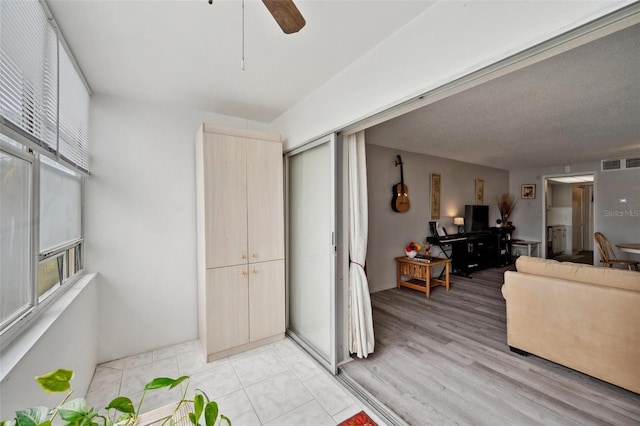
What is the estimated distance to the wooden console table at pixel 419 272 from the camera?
4.21 m

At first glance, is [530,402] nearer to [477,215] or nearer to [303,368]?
[303,368]

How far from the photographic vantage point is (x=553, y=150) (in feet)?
15.5

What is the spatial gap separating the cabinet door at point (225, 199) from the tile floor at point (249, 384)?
97 cm

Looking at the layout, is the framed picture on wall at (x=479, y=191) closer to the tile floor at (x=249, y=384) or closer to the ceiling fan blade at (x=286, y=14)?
the tile floor at (x=249, y=384)

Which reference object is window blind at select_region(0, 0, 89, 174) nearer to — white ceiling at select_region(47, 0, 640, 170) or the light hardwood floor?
white ceiling at select_region(47, 0, 640, 170)

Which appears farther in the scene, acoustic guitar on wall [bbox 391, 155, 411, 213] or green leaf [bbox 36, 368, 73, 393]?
acoustic guitar on wall [bbox 391, 155, 411, 213]

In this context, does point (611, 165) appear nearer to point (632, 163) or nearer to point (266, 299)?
point (632, 163)

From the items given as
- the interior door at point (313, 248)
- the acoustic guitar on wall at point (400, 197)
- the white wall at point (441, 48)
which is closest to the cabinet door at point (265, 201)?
the interior door at point (313, 248)

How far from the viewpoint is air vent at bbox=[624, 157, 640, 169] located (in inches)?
209

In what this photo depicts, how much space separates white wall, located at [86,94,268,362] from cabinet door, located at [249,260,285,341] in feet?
2.52

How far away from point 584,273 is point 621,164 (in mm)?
5498

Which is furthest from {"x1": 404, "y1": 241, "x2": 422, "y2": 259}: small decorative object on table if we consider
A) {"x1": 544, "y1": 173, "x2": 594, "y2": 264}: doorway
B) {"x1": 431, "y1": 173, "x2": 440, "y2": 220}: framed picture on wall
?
{"x1": 544, "y1": 173, "x2": 594, "y2": 264}: doorway

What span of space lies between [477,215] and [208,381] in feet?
19.8

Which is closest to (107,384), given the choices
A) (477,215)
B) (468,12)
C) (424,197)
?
(468,12)
